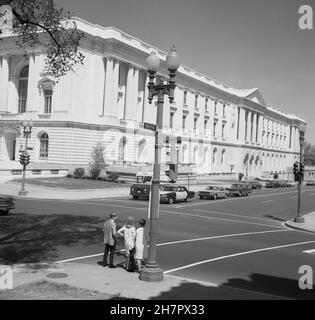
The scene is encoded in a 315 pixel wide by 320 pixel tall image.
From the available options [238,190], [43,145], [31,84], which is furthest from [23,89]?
[238,190]

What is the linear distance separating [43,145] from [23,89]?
35.7 feet

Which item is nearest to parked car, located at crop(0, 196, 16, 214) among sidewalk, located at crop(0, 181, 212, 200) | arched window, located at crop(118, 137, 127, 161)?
sidewalk, located at crop(0, 181, 212, 200)

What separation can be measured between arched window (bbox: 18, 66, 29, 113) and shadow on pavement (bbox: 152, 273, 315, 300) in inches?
2381

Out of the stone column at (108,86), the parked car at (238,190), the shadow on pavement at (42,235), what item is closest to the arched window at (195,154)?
the stone column at (108,86)

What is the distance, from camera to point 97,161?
6000 centimetres

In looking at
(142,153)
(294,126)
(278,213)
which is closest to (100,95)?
(142,153)

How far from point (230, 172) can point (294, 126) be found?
61870mm

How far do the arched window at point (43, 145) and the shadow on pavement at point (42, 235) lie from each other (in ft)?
127

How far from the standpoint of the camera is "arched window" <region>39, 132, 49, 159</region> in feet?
208

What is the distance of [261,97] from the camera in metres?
122

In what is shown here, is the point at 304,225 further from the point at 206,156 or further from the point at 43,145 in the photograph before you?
the point at 206,156
